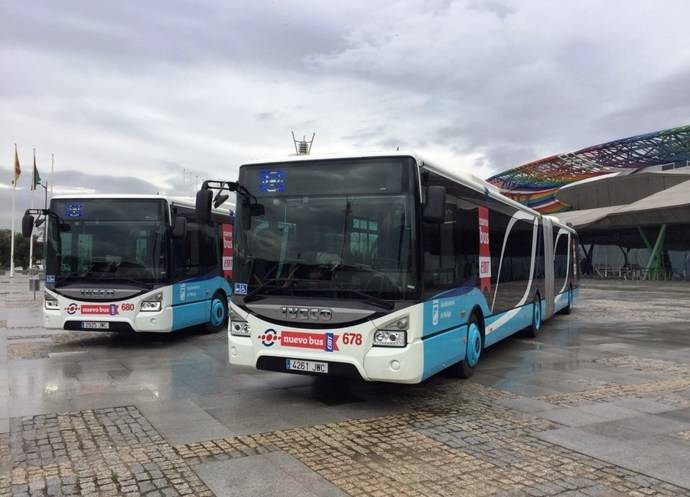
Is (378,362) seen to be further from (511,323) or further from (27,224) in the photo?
(27,224)

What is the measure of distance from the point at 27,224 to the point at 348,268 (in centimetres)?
657

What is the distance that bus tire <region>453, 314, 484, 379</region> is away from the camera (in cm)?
780

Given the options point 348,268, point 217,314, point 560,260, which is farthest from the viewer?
point 560,260

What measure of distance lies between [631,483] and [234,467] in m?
2.98

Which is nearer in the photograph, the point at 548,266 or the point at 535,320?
the point at 535,320

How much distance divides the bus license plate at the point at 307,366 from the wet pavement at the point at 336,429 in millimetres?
456

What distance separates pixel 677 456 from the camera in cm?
491

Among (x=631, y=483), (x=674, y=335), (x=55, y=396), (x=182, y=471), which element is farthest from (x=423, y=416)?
(x=674, y=335)

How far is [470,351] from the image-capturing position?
7.92 metres

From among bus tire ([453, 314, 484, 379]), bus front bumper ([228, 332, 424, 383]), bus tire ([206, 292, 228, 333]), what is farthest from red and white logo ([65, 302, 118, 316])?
bus tire ([453, 314, 484, 379])

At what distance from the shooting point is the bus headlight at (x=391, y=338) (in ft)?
19.4

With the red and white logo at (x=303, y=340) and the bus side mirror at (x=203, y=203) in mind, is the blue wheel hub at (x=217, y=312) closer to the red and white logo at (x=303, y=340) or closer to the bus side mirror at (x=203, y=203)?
the bus side mirror at (x=203, y=203)

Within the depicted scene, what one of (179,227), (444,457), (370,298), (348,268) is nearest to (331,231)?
(348,268)

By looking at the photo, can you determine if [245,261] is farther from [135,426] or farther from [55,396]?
[55,396]
